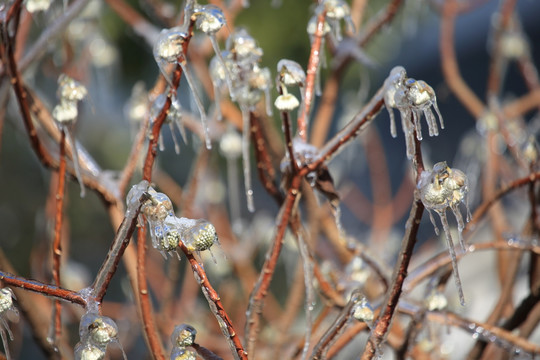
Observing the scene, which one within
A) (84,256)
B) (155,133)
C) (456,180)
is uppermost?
(84,256)

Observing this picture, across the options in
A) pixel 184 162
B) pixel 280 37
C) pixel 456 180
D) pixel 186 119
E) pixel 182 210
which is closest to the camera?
pixel 456 180

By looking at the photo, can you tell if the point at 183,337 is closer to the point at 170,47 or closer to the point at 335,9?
the point at 170,47

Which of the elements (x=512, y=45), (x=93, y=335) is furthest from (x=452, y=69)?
(x=93, y=335)

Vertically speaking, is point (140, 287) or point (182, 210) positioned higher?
point (182, 210)

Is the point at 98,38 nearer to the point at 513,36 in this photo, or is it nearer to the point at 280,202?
the point at 280,202

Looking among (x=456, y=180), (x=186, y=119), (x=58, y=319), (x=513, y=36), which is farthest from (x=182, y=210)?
(x=513, y=36)

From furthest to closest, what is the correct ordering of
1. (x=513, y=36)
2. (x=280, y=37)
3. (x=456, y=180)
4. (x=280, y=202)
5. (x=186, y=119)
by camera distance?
1. (x=280, y=37)
2. (x=513, y=36)
3. (x=186, y=119)
4. (x=280, y=202)
5. (x=456, y=180)

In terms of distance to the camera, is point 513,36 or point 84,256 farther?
point 84,256

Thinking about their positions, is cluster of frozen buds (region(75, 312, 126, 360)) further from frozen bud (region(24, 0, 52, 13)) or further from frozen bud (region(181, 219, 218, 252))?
frozen bud (region(24, 0, 52, 13))
